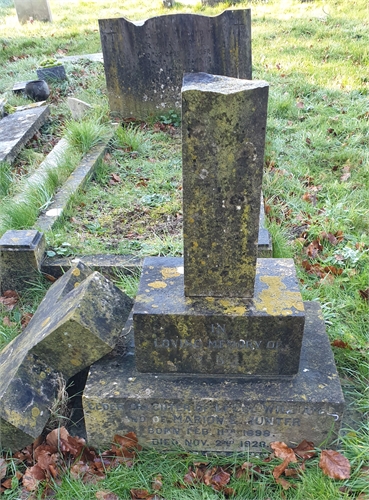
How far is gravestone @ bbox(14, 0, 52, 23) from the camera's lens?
12.1 metres

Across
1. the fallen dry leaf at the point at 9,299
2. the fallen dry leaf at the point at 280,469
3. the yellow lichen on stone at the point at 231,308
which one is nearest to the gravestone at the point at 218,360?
the yellow lichen on stone at the point at 231,308

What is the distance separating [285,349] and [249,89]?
1.22m

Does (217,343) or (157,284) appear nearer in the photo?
(217,343)

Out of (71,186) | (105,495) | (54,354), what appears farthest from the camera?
(71,186)

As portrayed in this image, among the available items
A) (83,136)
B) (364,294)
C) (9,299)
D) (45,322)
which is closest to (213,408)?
(45,322)

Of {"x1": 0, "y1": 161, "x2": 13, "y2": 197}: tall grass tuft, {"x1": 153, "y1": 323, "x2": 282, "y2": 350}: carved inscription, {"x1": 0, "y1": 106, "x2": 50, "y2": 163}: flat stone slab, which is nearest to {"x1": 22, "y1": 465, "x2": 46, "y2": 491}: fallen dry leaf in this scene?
{"x1": 153, "y1": 323, "x2": 282, "y2": 350}: carved inscription

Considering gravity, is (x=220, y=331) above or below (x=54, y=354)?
above

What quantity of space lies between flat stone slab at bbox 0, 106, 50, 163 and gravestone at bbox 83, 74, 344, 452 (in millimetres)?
3940

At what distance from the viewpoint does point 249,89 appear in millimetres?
1854

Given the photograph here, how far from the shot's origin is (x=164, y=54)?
6.25m

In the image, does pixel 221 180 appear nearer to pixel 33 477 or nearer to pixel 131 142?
pixel 33 477

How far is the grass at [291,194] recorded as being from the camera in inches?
91.0

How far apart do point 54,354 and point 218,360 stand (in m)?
0.84

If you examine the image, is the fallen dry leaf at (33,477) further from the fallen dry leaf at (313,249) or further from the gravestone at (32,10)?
the gravestone at (32,10)
